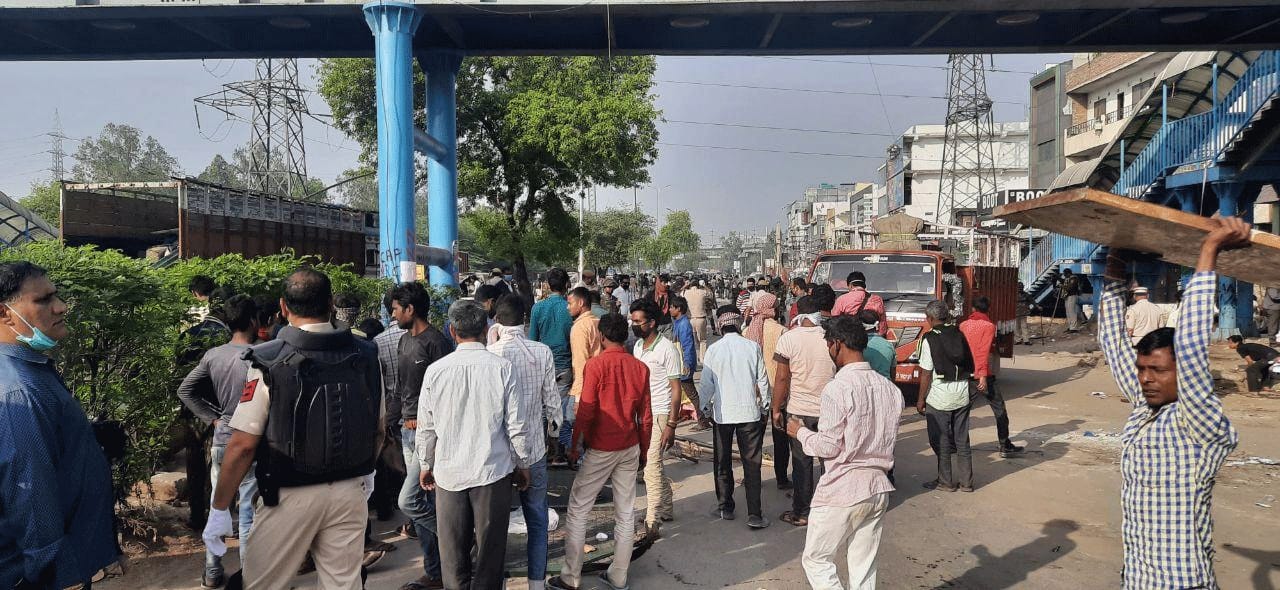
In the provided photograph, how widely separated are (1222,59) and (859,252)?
1117 centimetres

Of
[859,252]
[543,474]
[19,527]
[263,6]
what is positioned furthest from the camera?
[859,252]

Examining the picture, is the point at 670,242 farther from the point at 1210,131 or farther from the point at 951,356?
the point at 951,356

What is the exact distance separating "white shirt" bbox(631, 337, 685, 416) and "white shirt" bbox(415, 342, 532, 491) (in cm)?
195

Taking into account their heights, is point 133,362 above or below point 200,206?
below

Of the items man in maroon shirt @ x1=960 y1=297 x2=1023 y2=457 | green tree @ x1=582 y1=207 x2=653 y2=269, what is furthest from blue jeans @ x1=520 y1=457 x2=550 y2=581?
green tree @ x1=582 y1=207 x2=653 y2=269

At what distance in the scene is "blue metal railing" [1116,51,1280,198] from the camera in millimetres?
13945

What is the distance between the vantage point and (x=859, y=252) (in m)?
12.3

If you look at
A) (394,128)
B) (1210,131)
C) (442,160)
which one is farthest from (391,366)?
(1210,131)

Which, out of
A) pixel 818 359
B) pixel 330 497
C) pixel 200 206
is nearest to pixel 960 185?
pixel 200 206

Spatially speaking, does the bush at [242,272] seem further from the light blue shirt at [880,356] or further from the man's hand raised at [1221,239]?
the man's hand raised at [1221,239]

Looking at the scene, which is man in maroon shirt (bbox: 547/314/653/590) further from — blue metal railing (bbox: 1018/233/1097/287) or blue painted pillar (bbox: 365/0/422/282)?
blue metal railing (bbox: 1018/233/1097/287)

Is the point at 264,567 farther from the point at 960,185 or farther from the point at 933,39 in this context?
the point at 960,185

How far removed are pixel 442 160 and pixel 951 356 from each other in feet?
Result: 26.2

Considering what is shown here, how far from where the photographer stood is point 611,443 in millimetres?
4668
